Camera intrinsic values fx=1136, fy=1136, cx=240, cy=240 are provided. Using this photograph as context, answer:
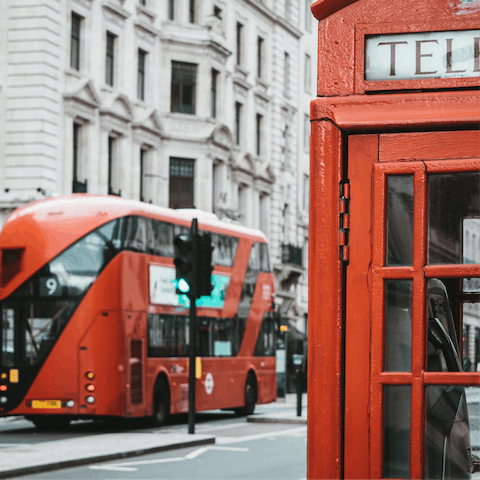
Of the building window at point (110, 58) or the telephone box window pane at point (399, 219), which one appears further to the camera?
the building window at point (110, 58)

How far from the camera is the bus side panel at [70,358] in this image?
1934cm

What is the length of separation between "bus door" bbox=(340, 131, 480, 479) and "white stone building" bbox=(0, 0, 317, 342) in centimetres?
2694

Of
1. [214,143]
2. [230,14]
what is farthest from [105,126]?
[230,14]

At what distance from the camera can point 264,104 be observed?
153 feet

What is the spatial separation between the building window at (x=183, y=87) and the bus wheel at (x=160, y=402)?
18.9m

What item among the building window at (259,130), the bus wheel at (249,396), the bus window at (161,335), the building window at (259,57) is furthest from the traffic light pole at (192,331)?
the building window at (259,57)

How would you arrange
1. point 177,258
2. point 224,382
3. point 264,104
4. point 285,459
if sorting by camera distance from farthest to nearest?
1. point 264,104
2. point 224,382
3. point 177,258
4. point 285,459

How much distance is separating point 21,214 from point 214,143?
2032cm

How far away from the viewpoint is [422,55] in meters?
3.42

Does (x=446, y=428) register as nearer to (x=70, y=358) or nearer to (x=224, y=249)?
(x=70, y=358)

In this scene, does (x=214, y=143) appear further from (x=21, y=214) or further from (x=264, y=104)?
(x=21, y=214)

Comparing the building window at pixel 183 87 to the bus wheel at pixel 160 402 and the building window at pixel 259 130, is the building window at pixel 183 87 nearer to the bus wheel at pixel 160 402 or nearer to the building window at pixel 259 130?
the building window at pixel 259 130

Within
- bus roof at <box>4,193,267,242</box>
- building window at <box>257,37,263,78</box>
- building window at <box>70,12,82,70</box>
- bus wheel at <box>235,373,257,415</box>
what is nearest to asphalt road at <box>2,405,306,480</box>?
bus roof at <box>4,193,267,242</box>

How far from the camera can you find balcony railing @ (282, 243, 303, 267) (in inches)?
1853
